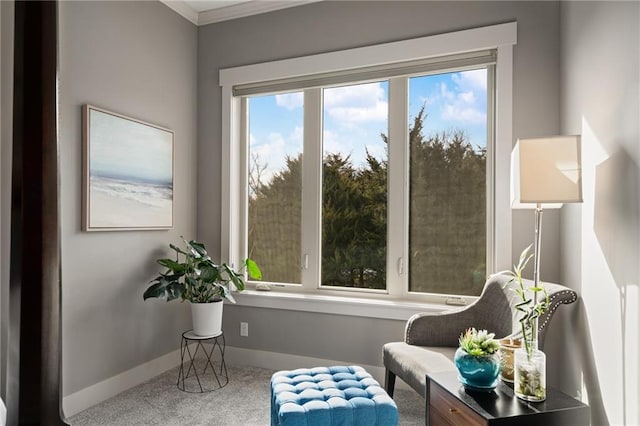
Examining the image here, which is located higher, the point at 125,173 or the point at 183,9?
the point at 183,9

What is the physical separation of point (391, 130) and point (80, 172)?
205cm

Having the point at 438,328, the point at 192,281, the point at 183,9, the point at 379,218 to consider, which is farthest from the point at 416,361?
the point at 183,9

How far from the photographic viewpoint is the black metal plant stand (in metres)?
2.94

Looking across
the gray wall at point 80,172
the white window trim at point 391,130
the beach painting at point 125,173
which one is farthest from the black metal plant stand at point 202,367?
the beach painting at point 125,173

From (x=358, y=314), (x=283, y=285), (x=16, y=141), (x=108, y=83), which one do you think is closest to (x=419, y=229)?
(x=358, y=314)

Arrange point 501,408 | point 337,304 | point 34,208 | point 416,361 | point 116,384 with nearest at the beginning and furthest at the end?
point 34,208, point 501,408, point 416,361, point 116,384, point 337,304

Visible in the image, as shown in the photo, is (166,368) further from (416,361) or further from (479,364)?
(479,364)

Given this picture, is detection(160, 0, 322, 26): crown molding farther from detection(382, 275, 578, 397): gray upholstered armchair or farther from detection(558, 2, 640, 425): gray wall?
detection(382, 275, 578, 397): gray upholstered armchair

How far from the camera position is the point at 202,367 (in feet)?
11.0

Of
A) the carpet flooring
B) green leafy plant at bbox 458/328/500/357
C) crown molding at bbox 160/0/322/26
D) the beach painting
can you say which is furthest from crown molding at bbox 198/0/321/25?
the carpet flooring

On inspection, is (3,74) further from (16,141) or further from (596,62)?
(596,62)

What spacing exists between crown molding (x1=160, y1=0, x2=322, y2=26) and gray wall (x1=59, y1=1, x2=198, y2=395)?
63 mm

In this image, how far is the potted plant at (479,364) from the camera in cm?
168

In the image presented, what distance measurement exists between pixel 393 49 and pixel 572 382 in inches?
90.0
